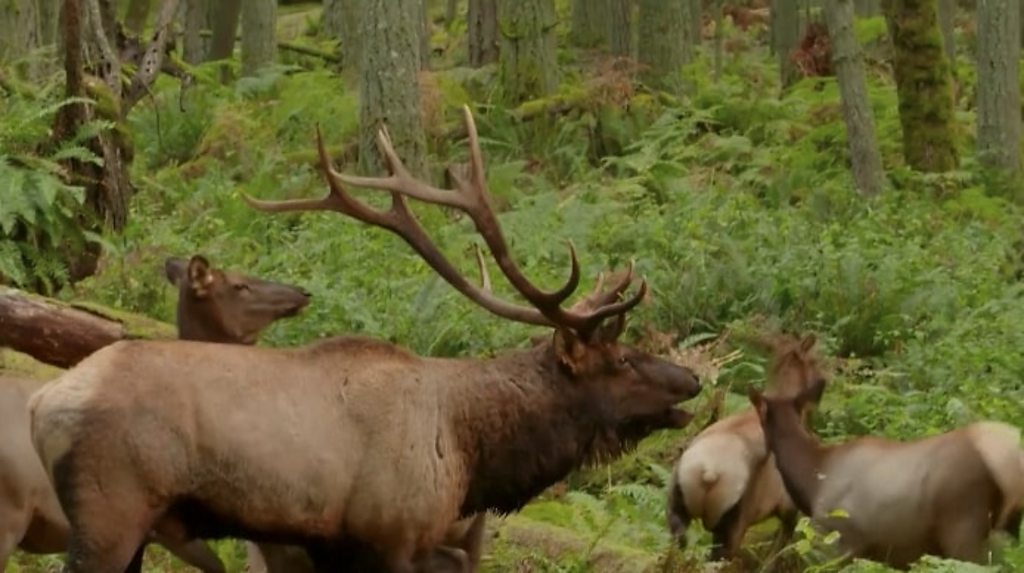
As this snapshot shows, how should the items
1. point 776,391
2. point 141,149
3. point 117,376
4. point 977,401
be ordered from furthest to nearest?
point 141,149 < point 977,401 < point 776,391 < point 117,376

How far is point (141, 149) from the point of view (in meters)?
19.7

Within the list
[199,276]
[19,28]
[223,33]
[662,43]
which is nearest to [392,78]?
[19,28]

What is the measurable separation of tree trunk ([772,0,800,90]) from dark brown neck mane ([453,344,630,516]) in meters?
18.4

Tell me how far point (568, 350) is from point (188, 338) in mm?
2345

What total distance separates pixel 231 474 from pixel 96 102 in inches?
239

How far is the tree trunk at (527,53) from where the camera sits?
2112 cm

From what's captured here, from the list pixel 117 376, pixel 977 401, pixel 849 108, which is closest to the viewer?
pixel 117 376

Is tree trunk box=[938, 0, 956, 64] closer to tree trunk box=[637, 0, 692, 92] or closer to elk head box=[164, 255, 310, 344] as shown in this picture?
tree trunk box=[637, 0, 692, 92]

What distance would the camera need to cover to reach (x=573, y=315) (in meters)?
8.00

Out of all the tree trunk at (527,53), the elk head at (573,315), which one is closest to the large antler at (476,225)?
the elk head at (573,315)

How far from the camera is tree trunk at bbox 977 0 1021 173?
786 inches

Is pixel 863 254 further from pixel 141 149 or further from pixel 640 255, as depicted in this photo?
pixel 141 149

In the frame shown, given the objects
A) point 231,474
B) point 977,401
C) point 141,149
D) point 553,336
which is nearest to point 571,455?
point 553,336

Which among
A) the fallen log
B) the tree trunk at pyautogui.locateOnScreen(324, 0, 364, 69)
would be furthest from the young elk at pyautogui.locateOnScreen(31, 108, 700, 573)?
the tree trunk at pyautogui.locateOnScreen(324, 0, 364, 69)
